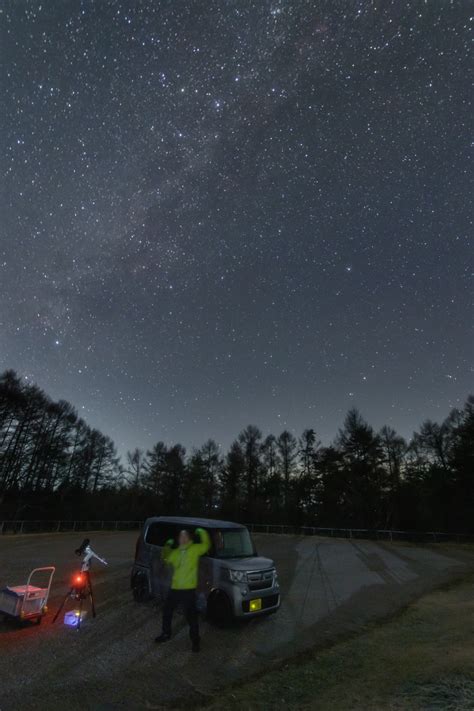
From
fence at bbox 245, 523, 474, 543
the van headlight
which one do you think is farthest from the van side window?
fence at bbox 245, 523, 474, 543

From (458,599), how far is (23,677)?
36.8 feet

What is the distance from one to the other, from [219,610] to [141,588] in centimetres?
256

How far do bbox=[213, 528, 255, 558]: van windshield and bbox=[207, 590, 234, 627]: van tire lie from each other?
75 centimetres

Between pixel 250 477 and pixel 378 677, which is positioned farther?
pixel 250 477

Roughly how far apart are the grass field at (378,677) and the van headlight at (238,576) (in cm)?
178

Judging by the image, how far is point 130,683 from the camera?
210 inches

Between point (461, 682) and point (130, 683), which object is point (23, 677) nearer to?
point (130, 683)

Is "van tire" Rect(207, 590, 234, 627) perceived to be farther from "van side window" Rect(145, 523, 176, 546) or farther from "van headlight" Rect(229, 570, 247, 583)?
"van side window" Rect(145, 523, 176, 546)

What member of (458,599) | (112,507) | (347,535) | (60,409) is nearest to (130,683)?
(458,599)

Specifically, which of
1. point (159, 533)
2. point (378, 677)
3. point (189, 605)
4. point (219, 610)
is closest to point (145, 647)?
point (189, 605)

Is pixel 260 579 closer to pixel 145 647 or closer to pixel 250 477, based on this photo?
pixel 145 647

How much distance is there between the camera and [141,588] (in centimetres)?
948

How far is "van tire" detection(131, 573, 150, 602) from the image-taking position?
30.9 ft

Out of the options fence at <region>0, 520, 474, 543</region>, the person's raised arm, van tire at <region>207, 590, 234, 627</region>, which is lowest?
van tire at <region>207, 590, 234, 627</region>
